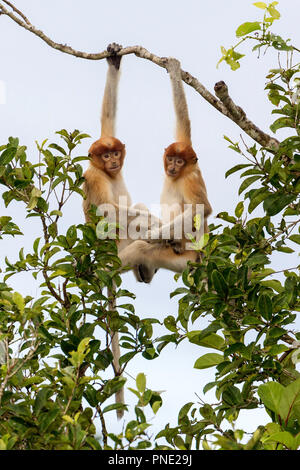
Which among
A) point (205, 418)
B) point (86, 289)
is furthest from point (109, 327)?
point (205, 418)

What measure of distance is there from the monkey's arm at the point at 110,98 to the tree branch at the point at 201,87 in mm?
645

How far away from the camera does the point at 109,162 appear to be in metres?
6.50

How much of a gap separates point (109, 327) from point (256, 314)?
3.15ft

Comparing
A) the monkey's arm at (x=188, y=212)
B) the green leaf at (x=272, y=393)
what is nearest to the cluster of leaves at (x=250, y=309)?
the green leaf at (x=272, y=393)

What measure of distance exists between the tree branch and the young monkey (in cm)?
64

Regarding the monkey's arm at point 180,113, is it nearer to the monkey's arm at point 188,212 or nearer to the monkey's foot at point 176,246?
the monkey's arm at point 188,212

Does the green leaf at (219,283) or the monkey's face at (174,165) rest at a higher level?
the monkey's face at (174,165)

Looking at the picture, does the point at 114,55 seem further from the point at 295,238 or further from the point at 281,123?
the point at 295,238

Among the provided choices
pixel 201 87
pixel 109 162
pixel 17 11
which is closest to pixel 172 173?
pixel 109 162

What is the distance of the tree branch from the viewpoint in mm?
4809

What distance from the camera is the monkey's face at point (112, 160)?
6480 mm

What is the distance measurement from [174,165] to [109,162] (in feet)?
2.01

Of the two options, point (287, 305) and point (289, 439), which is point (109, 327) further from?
point (289, 439)
